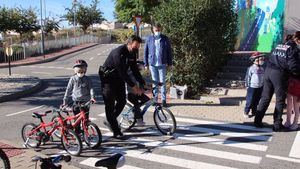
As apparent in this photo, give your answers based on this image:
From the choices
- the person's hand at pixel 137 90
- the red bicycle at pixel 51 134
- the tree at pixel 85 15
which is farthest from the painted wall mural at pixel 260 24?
the tree at pixel 85 15

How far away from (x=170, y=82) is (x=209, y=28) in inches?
72.7

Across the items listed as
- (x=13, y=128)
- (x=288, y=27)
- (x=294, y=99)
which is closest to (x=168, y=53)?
(x=294, y=99)

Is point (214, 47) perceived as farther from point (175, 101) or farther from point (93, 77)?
point (93, 77)

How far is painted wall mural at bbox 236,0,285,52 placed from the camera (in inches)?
601

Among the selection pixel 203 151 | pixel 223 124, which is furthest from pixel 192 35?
pixel 203 151

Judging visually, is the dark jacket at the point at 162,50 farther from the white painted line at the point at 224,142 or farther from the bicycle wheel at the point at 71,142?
the bicycle wheel at the point at 71,142

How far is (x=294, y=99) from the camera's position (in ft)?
26.3

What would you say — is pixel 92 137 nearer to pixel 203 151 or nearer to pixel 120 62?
pixel 120 62

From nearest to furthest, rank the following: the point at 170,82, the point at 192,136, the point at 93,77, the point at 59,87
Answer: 1. the point at 192,136
2. the point at 170,82
3. the point at 59,87
4. the point at 93,77

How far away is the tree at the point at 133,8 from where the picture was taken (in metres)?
23.5

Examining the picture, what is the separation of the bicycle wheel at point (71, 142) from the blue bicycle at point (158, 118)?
5.12ft

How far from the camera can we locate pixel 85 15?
63.2 metres

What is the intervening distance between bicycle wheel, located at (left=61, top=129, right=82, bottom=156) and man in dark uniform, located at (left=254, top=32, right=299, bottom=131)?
146 inches

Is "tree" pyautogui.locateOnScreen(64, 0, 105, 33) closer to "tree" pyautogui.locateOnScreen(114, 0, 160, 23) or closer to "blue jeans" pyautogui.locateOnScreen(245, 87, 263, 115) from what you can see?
"tree" pyautogui.locateOnScreen(114, 0, 160, 23)
